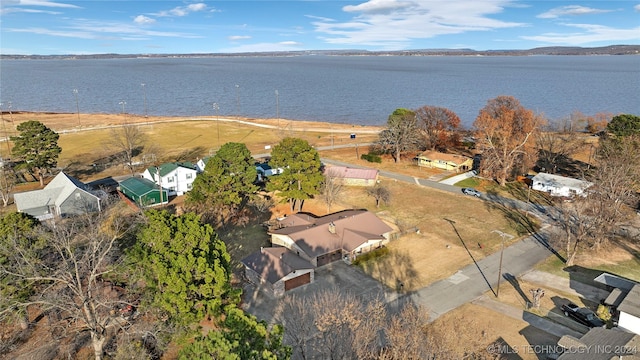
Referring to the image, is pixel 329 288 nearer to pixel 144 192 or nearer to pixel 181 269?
pixel 181 269

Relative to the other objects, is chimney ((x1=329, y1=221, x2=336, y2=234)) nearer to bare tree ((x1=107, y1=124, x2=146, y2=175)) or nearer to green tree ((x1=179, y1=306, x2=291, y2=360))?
green tree ((x1=179, y1=306, x2=291, y2=360))

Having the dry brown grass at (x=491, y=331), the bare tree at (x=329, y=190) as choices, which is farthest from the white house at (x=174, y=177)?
the dry brown grass at (x=491, y=331)

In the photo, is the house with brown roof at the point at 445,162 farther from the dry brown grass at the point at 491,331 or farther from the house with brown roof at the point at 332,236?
the dry brown grass at the point at 491,331

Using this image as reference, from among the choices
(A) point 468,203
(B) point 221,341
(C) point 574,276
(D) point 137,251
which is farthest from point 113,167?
(C) point 574,276

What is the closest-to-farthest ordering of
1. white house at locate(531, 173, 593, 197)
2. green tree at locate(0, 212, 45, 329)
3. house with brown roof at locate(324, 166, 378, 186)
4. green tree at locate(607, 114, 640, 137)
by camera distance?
1. green tree at locate(0, 212, 45, 329)
2. white house at locate(531, 173, 593, 197)
3. green tree at locate(607, 114, 640, 137)
4. house with brown roof at locate(324, 166, 378, 186)

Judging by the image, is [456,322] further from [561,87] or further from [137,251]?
[561,87]

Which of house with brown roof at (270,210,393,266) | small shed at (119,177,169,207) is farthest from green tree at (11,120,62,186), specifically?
house with brown roof at (270,210,393,266)

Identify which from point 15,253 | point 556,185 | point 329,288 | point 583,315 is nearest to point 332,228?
point 329,288
